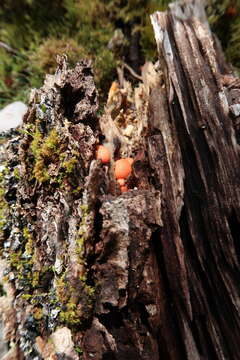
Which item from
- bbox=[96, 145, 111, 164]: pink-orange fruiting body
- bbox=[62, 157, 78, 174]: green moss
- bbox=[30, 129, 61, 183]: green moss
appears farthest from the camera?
bbox=[96, 145, 111, 164]: pink-orange fruiting body

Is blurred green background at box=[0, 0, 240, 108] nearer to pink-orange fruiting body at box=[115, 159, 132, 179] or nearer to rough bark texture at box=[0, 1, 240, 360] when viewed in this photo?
rough bark texture at box=[0, 1, 240, 360]

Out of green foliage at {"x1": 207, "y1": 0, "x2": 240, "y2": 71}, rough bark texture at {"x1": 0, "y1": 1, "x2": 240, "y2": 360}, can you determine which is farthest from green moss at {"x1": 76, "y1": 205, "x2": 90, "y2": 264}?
green foliage at {"x1": 207, "y1": 0, "x2": 240, "y2": 71}

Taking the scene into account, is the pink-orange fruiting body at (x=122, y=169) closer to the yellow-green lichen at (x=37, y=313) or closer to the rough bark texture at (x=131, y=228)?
the rough bark texture at (x=131, y=228)

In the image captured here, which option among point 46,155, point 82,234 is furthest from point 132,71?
point 82,234

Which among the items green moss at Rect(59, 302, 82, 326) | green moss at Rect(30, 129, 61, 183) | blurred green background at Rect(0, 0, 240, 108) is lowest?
green moss at Rect(59, 302, 82, 326)

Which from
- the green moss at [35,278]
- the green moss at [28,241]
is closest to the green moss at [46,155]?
the green moss at [28,241]

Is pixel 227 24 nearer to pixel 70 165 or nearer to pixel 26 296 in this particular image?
pixel 70 165
